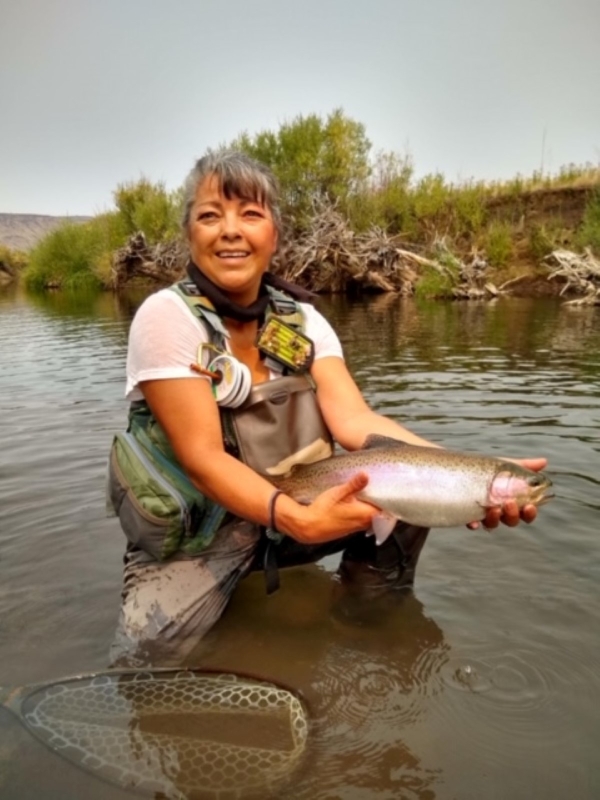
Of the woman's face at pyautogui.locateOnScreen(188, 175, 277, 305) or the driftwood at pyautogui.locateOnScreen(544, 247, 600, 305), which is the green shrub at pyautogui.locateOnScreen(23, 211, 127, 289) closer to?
the driftwood at pyautogui.locateOnScreen(544, 247, 600, 305)

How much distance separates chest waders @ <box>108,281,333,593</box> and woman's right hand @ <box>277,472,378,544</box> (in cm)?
54

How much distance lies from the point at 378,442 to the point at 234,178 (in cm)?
147

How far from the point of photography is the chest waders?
10.1 ft

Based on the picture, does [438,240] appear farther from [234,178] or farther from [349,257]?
[234,178]

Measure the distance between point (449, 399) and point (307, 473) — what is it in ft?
19.9

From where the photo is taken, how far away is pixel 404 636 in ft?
11.3

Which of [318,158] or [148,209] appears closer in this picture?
[318,158]

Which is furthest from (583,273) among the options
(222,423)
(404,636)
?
(222,423)

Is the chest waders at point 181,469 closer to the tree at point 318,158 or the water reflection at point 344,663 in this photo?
the water reflection at point 344,663

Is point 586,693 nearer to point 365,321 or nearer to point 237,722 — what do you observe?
point 237,722

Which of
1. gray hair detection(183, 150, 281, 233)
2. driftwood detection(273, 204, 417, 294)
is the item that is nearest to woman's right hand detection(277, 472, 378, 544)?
gray hair detection(183, 150, 281, 233)

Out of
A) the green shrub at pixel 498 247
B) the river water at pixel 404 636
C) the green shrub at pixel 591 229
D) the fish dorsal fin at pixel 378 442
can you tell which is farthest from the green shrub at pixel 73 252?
the fish dorsal fin at pixel 378 442

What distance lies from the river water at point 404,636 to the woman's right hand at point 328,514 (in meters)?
0.82

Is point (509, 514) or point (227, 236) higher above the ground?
point (227, 236)
